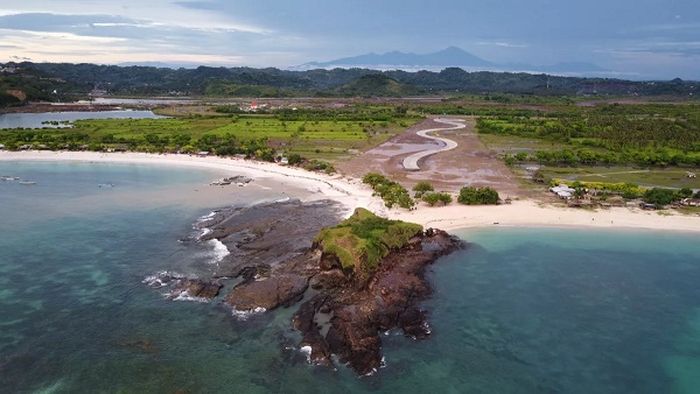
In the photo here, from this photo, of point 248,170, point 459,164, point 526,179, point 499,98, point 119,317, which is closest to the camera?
point 119,317

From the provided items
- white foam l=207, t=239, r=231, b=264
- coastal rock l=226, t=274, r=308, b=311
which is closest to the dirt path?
white foam l=207, t=239, r=231, b=264

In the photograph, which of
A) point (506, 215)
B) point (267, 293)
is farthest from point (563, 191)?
point (267, 293)

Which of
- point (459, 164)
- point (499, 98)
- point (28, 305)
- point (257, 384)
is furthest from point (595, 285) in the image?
point (499, 98)

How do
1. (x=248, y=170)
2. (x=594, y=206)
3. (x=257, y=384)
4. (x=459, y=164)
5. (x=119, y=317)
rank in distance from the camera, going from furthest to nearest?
(x=459, y=164) < (x=248, y=170) < (x=594, y=206) < (x=119, y=317) < (x=257, y=384)

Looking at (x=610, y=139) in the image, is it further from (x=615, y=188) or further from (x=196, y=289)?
(x=196, y=289)

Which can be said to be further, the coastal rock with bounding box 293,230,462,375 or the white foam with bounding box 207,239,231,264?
the white foam with bounding box 207,239,231,264

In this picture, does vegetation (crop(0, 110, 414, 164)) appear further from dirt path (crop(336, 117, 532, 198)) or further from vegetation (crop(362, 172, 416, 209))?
vegetation (crop(362, 172, 416, 209))

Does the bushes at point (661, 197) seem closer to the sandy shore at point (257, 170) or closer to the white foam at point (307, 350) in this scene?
the sandy shore at point (257, 170)

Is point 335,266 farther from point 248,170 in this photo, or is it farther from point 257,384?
point 248,170

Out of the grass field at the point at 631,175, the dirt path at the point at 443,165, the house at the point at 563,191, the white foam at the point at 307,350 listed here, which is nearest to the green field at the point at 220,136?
the dirt path at the point at 443,165
